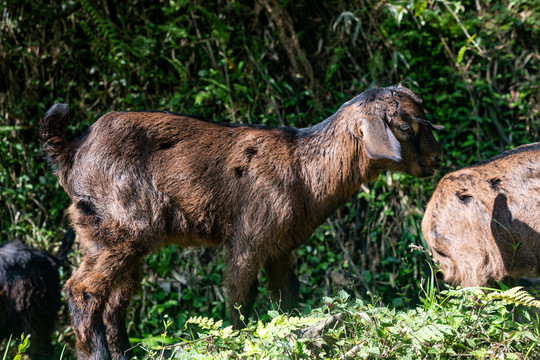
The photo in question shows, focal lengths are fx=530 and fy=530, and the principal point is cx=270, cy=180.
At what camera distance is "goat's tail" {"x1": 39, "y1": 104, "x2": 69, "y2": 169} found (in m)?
4.54

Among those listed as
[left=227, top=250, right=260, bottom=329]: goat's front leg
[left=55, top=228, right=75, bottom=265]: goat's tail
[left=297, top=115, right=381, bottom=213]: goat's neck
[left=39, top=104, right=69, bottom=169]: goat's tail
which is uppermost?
[left=39, top=104, right=69, bottom=169]: goat's tail

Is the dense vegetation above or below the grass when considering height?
above

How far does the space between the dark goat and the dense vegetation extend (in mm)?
1283

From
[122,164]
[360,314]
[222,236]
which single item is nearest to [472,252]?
[360,314]

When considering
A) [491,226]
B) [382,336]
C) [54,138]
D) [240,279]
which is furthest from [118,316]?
[491,226]

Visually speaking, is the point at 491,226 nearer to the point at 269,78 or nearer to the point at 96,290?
the point at 96,290

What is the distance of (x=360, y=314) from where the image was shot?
344cm

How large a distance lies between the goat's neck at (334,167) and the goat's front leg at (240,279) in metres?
0.79

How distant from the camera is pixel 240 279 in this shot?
4.50 meters

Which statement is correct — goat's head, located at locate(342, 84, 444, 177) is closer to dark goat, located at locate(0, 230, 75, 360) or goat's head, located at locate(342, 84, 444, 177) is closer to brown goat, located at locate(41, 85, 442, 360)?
brown goat, located at locate(41, 85, 442, 360)

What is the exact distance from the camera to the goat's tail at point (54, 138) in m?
4.54

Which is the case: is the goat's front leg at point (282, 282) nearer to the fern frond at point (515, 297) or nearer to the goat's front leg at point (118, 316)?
the goat's front leg at point (118, 316)

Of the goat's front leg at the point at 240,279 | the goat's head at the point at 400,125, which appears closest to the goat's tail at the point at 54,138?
the goat's front leg at the point at 240,279

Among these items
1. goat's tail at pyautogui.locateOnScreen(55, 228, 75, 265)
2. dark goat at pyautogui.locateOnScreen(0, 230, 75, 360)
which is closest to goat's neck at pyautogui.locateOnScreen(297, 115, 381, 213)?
goat's tail at pyautogui.locateOnScreen(55, 228, 75, 265)
